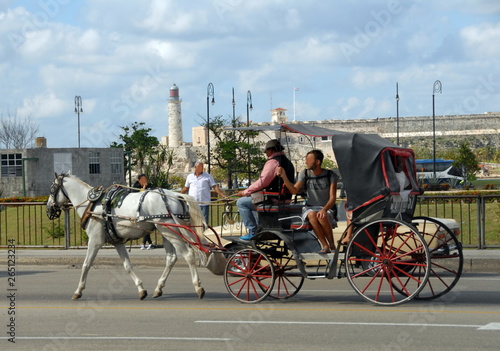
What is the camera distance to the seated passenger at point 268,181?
11117 mm

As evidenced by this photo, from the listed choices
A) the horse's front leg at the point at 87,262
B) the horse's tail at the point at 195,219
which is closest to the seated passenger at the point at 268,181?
the horse's tail at the point at 195,219

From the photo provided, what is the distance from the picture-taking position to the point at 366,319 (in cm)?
959

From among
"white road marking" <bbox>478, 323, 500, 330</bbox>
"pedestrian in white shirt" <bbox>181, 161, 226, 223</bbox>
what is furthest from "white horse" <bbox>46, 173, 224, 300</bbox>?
"pedestrian in white shirt" <bbox>181, 161, 226, 223</bbox>

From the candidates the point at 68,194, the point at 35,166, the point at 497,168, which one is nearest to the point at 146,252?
the point at 68,194

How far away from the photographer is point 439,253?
11461 mm

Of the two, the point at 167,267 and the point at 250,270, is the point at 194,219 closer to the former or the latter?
the point at 167,267

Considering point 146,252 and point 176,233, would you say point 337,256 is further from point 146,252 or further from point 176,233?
point 146,252

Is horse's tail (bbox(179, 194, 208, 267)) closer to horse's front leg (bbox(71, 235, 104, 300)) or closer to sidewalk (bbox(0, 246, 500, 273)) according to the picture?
horse's front leg (bbox(71, 235, 104, 300))

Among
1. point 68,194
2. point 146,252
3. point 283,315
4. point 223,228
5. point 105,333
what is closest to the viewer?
point 105,333

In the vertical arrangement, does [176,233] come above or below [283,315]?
above

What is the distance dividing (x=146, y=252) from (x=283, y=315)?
29.2ft

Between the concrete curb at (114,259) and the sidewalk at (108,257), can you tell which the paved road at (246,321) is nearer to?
the concrete curb at (114,259)

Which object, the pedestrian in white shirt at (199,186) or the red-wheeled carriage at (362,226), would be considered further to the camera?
the pedestrian in white shirt at (199,186)

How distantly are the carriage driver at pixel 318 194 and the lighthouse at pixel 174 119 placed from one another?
11321 cm
